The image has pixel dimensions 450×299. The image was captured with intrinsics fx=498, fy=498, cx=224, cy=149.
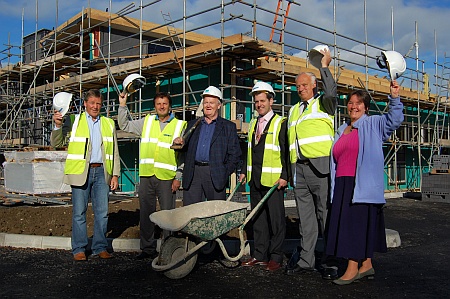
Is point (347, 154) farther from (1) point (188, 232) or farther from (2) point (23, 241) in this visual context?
(2) point (23, 241)

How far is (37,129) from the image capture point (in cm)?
2144

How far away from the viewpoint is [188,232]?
4.93 metres

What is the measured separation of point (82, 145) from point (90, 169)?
0.31 metres

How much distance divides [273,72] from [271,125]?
337 inches

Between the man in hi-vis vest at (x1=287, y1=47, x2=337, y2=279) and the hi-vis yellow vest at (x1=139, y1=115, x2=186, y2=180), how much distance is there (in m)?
1.57

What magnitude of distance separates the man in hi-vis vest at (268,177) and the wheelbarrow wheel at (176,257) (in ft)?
2.98

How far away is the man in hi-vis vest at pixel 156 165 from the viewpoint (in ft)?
20.6

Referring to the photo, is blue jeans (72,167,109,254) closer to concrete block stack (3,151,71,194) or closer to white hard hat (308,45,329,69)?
white hard hat (308,45,329,69)

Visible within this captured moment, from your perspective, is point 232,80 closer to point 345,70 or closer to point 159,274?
point 345,70

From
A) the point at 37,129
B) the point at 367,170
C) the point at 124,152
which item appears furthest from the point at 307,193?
the point at 37,129

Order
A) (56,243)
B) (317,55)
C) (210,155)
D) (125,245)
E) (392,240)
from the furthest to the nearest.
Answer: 1. (392,240)
2. (56,243)
3. (125,245)
4. (210,155)
5. (317,55)

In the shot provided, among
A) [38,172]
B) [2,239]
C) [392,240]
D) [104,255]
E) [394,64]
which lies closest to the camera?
[394,64]

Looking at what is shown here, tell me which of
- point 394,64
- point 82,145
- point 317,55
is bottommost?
point 82,145

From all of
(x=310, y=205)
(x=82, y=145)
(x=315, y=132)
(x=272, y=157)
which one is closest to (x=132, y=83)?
(x=82, y=145)
